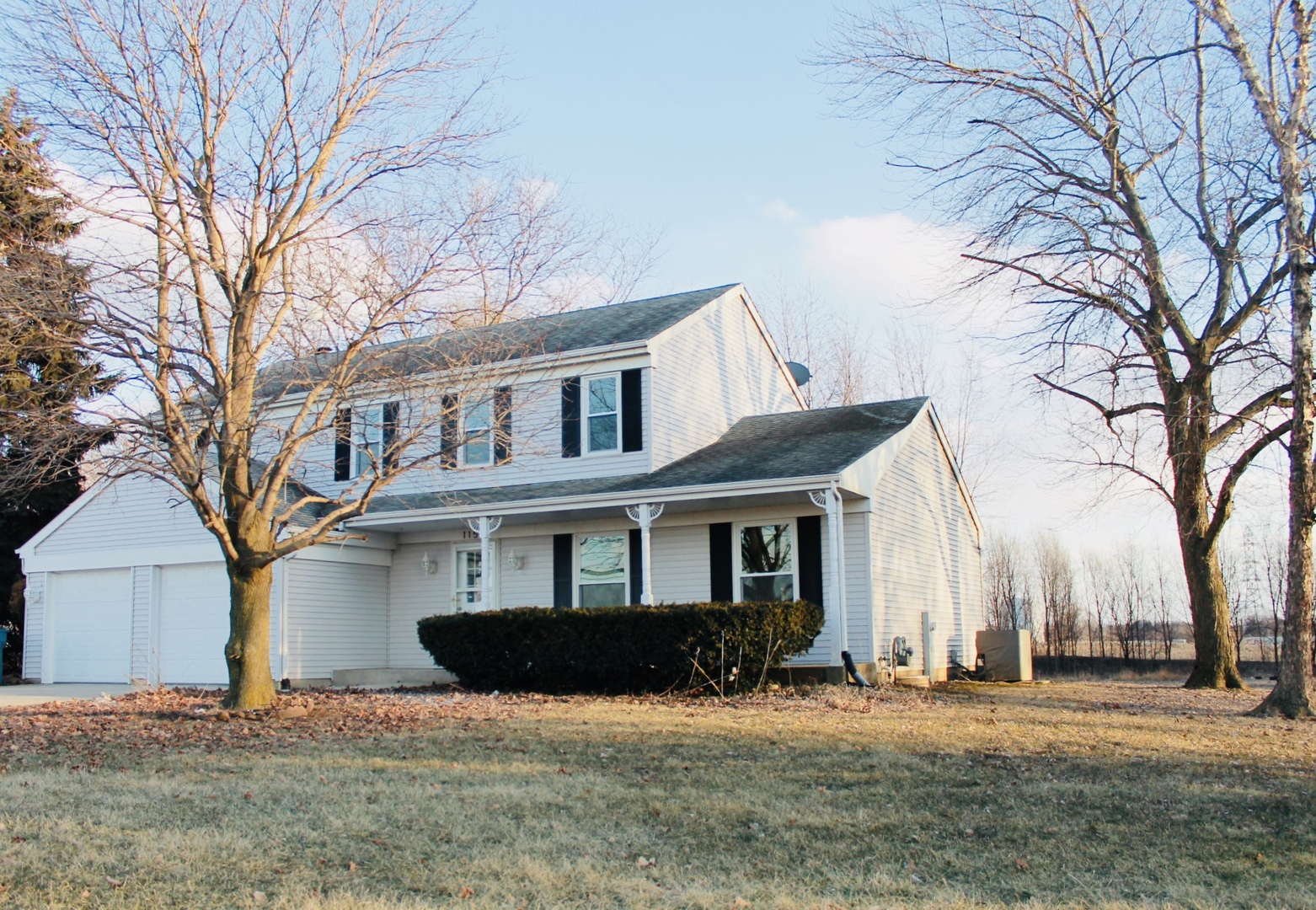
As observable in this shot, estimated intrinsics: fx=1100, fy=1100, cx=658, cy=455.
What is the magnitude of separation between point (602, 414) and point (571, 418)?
0.55 m

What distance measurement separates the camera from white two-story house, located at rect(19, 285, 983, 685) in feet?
55.5

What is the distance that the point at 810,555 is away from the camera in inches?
664

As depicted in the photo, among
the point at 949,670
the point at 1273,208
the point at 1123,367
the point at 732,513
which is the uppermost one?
the point at 1273,208

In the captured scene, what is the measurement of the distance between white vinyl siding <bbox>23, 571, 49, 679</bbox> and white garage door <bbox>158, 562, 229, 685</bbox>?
3323 mm

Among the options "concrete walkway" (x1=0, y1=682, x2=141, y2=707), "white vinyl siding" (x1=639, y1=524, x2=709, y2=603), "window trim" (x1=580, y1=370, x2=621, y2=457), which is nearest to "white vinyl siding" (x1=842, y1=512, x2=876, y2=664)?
"white vinyl siding" (x1=639, y1=524, x2=709, y2=603)

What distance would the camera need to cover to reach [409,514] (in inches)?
728

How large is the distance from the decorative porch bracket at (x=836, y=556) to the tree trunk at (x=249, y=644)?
7.47 metres

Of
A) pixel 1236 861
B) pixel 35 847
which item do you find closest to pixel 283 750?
pixel 35 847

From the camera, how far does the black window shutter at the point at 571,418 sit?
735 inches

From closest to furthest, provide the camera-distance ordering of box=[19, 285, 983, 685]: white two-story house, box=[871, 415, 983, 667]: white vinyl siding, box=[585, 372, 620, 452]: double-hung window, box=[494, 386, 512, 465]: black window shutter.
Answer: box=[494, 386, 512, 465]: black window shutter < box=[19, 285, 983, 685]: white two-story house < box=[871, 415, 983, 667]: white vinyl siding < box=[585, 372, 620, 452]: double-hung window

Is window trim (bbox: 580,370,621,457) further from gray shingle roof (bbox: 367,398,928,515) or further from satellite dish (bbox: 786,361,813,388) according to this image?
satellite dish (bbox: 786,361,813,388)

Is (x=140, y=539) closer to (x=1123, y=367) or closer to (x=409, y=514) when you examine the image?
(x=409, y=514)

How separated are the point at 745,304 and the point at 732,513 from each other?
5.96 m

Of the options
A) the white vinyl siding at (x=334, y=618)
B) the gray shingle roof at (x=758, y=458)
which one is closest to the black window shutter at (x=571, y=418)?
the gray shingle roof at (x=758, y=458)
